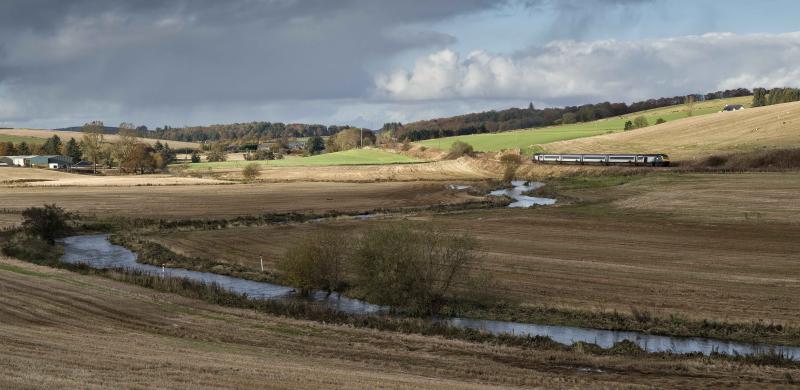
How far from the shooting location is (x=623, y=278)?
3659 centimetres

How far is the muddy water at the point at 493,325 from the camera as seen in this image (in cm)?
2609

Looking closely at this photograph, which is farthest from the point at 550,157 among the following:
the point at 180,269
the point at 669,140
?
the point at 180,269

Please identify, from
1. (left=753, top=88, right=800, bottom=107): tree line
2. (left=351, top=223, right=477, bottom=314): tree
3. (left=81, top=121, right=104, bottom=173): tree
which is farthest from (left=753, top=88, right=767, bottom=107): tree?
(left=351, top=223, right=477, bottom=314): tree

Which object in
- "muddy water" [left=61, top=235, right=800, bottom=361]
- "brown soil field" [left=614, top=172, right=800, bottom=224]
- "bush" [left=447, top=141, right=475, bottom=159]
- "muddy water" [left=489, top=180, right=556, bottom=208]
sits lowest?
"muddy water" [left=489, top=180, right=556, bottom=208]

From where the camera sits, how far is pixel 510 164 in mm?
128500

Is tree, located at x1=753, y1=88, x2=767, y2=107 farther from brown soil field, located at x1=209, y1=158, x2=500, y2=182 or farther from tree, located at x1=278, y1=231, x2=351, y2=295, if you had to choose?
tree, located at x1=278, y1=231, x2=351, y2=295

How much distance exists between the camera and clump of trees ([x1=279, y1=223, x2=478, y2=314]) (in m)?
33.0

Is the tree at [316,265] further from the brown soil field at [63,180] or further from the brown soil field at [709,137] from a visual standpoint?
the brown soil field at [63,180]

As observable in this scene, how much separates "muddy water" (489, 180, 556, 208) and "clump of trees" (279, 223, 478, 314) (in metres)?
44.2

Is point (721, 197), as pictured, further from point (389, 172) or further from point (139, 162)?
point (139, 162)

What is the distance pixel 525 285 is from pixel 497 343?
35.0 feet

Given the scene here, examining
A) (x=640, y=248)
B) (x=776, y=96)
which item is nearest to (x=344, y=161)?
(x=776, y=96)

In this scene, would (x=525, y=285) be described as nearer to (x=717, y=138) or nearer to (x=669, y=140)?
(x=717, y=138)

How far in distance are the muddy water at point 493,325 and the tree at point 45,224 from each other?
505 cm
